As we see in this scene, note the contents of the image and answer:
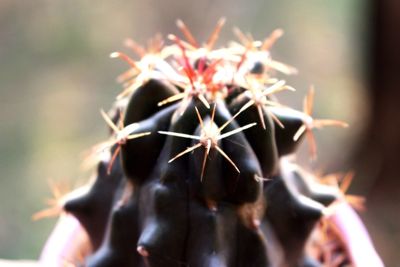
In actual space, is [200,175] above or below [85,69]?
below

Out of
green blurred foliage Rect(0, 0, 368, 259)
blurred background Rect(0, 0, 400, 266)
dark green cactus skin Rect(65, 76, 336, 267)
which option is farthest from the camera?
green blurred foliage Rect(0, 0, 368, 259)

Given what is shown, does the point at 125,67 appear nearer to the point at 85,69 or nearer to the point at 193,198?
the point at 85,69

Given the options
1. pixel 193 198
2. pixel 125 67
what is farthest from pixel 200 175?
pixel 125 67

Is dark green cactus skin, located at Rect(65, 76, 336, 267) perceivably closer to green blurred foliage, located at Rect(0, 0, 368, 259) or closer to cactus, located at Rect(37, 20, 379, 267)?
cactus, located at Rect(37, 20, 379, 267)

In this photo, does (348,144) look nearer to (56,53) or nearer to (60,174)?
(60,174)

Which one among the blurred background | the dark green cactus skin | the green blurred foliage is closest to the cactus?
the dark green cactus skin

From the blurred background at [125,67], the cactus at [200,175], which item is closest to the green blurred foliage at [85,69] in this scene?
the blurred background at [125,67]

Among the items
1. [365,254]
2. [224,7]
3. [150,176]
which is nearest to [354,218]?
[365,254]
